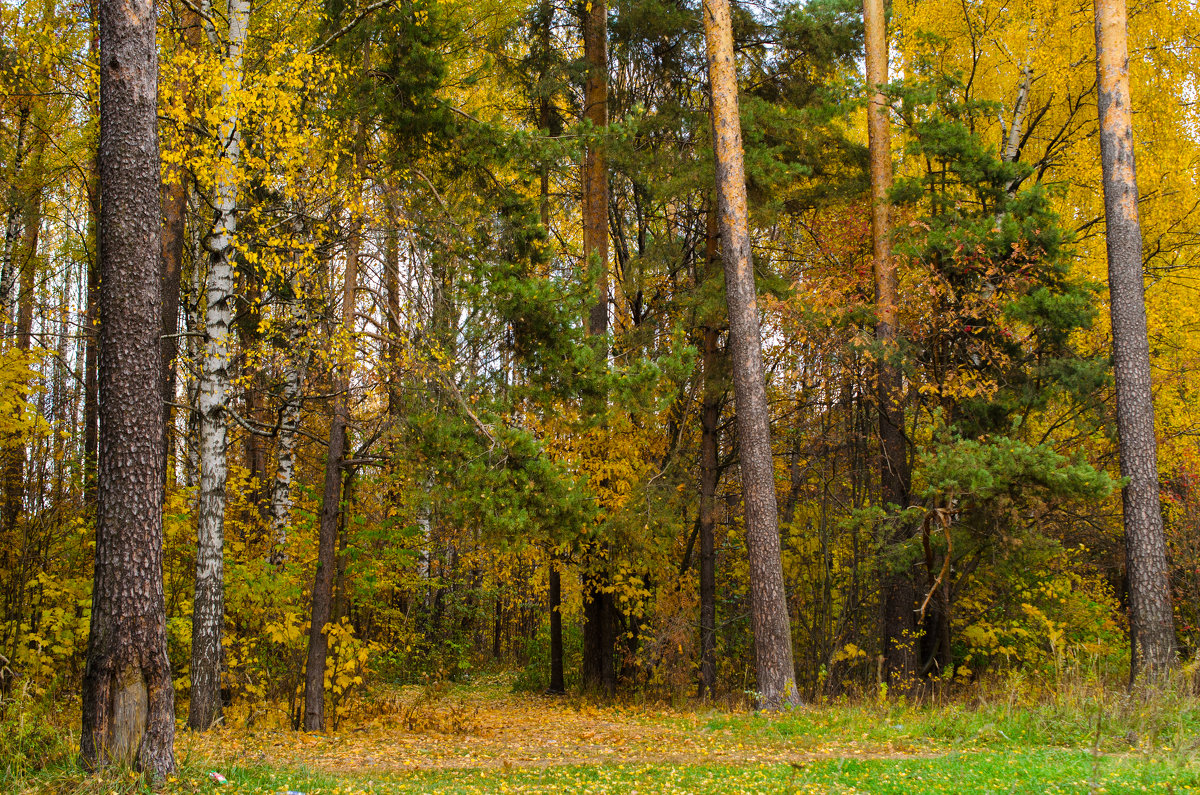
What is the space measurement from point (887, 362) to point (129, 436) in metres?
8.83

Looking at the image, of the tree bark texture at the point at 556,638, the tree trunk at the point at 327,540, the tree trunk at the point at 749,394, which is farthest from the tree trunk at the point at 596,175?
the tree trunk at the point at 327,540

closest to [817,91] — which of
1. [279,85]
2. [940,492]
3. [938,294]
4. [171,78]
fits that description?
[938,294]

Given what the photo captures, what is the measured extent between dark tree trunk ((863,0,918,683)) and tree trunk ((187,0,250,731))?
26.3ft

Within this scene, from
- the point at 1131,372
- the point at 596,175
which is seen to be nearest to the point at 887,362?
the point at 1131,372

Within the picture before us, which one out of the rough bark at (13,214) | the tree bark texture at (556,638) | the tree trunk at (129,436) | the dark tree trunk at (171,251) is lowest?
the tree bark texture at (556,638)

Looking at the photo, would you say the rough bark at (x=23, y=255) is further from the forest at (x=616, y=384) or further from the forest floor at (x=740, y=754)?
the forest floor at (x=740, y=754)

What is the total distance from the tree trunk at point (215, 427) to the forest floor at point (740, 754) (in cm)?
63

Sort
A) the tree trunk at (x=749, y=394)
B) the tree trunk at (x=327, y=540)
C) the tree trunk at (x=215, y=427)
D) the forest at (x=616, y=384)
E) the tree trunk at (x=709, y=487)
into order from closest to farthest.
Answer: the forest at (x=616, y=384) → the tree trunk at (x=215, y=427) → the tree trunk at (x=749, y=394) → the tree trunk at (x=327, y=540) → the tree trunk at (x=709, y=487)

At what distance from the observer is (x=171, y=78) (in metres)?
7.65

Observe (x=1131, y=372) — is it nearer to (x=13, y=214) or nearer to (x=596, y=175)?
(x=596, y=175)

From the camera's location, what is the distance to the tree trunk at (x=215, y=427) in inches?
302

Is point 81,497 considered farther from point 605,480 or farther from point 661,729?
point 661,729

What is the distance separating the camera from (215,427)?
814 cm

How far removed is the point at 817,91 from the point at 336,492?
8.33 metres
